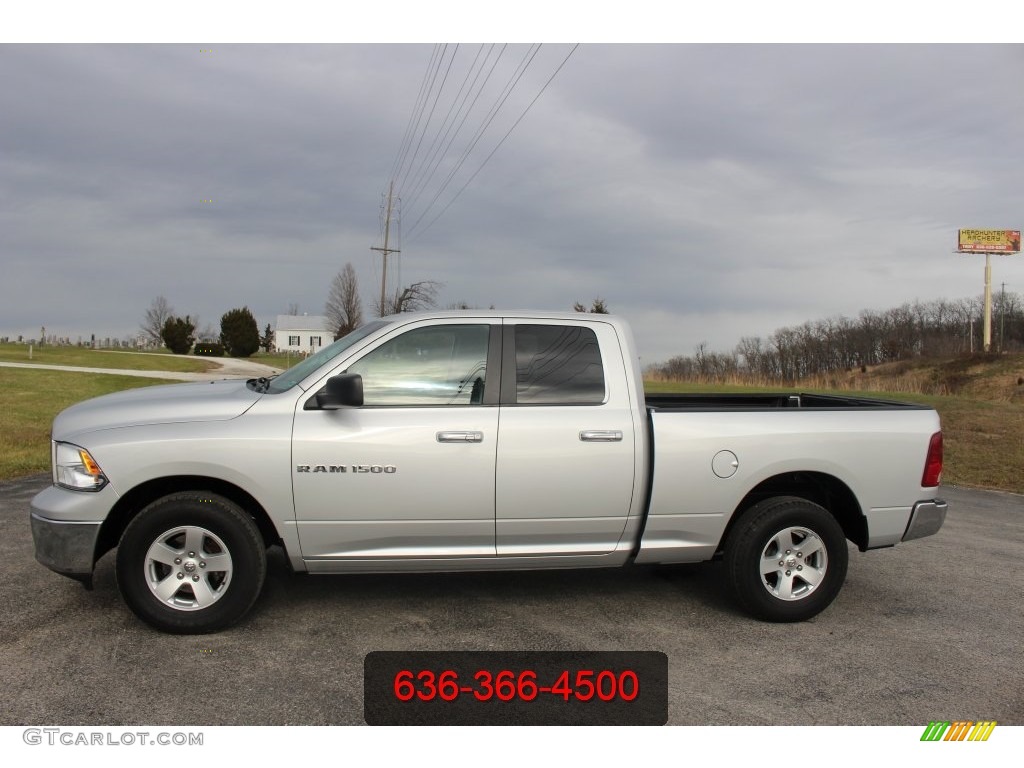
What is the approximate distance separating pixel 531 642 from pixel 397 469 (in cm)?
125

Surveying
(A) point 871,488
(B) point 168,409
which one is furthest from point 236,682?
(A) point 871,488

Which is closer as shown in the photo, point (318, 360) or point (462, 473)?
point (462, 473)

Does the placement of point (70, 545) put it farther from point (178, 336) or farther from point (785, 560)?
point (178, 336)

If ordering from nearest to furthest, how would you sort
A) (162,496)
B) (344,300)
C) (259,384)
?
(162,496)
(259,384)
(344,300)

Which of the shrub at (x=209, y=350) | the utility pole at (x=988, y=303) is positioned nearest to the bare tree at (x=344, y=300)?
the shrub at (x=209, y=350)

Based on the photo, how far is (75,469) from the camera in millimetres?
4449

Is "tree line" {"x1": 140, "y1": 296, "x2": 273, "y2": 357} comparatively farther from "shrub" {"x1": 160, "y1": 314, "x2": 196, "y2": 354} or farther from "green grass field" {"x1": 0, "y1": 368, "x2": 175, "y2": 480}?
"green grass field" {"x1": 0, "y1": 368, "x2": 175, "y2": 480}

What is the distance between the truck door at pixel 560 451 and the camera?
463cm

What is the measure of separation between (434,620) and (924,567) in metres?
4.19

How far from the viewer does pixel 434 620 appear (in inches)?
187

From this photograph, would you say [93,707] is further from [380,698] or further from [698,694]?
[698,694]

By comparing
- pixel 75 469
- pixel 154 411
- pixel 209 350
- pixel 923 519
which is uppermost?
pixel 209 350

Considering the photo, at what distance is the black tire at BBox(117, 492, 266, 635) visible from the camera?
14.4ft

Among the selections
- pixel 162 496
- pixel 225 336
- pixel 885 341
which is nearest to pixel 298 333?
pixel 225 336
